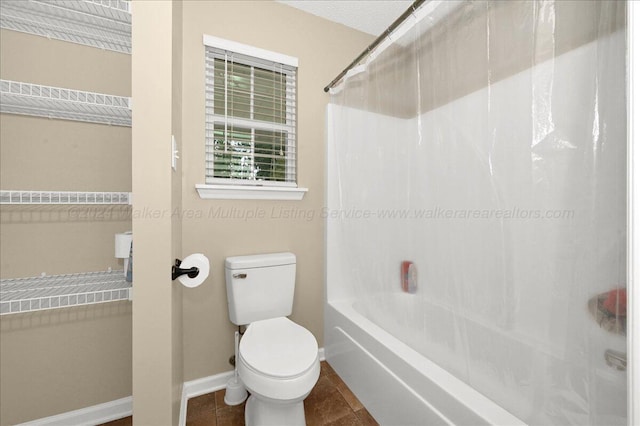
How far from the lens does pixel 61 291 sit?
1070mm

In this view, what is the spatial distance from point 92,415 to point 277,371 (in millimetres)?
1075

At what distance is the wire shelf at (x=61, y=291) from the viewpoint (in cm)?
98

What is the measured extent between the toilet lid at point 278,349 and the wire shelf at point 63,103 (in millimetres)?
1192

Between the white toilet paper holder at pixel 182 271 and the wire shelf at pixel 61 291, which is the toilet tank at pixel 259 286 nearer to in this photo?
the white toilet paper holder at pixel 182 271

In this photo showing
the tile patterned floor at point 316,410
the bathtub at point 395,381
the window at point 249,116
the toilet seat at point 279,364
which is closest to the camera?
the bathtub at point 395,381

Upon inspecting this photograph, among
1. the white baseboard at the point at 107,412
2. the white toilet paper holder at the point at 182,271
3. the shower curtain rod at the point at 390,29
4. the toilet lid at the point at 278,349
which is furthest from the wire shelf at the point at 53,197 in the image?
the shower curtain rod at the point at 390,29

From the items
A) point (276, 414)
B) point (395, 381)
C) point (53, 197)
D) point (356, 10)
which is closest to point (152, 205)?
point (53, 197)

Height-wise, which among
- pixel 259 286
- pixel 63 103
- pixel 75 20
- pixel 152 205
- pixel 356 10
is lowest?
pixel 259 286

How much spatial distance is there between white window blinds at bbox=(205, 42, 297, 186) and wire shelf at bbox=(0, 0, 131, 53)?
1.63 ft

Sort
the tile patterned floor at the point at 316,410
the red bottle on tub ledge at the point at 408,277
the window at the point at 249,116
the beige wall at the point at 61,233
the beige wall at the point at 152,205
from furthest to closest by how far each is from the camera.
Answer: the window at the point at 249,116, the red bottle on tub ledge at the point at 408,277, the tile patterned floor at the point at 316,410, the beige wall at the point at 61,233, the beige wall at the point at 152,205

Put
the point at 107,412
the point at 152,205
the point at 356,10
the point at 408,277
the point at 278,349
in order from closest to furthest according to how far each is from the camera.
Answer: the point at 152,205
the point at 278,349
the point at 107,412
the point at 408,277
the point at 356,10

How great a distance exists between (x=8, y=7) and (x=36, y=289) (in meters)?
1.17

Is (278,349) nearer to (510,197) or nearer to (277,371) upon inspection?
(277,371)

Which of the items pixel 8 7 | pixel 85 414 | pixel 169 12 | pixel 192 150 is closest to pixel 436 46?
pixel 169 12
